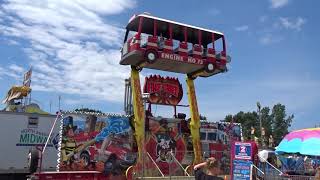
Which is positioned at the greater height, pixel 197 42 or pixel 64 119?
pixel 197 42

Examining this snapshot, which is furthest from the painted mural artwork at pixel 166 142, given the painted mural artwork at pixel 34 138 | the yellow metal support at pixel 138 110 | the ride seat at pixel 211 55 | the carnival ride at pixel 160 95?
the painted mural artwork at pixel 34 138

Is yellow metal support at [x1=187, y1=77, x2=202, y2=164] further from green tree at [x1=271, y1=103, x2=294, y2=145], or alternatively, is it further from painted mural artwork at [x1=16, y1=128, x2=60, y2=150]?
green tree at [x1=271, y1=103, x2=294, y2=145]

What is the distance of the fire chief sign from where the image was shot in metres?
24.0

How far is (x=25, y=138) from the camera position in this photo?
21.9 meters

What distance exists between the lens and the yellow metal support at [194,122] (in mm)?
24141

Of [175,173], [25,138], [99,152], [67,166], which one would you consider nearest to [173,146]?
[175,173]

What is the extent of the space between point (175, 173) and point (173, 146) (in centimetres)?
270

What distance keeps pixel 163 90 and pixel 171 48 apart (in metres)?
2.63

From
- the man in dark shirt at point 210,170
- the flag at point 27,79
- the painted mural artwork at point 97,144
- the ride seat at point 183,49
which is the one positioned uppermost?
the flag at point 27,79

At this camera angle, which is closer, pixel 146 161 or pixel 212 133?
pixel 146 161

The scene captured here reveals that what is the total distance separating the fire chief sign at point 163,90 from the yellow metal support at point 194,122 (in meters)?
0.56

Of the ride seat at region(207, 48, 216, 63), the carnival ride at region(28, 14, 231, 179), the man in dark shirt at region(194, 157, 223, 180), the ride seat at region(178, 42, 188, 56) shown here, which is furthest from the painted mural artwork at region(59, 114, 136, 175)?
the man in dark shirt at region(194, 157, 223, 180)

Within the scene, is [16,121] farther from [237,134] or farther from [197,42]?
[237,134]

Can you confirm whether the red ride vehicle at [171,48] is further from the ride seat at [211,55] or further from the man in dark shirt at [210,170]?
the man in dark shirt at [210,170]
